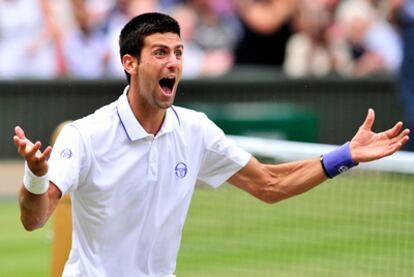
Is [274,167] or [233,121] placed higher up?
[233,121]

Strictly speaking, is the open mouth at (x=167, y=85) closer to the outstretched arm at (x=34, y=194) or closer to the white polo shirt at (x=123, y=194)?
the white polo shirt at (x=123, y=194)

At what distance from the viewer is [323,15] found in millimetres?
22406

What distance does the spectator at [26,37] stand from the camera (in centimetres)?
1892

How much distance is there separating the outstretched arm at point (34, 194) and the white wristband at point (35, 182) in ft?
0.05

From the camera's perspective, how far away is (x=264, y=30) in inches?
825

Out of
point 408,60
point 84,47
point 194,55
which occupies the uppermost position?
point 194,55

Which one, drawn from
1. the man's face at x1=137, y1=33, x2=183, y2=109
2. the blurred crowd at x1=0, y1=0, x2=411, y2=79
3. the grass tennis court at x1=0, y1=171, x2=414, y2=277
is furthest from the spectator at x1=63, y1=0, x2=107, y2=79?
the man's face at x1=137, y1=33, x2=183, y2=109

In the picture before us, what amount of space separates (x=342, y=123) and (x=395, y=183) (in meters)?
8.38

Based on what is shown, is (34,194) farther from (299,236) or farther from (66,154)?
(299,236)

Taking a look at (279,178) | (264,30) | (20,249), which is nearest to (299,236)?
(20,249)

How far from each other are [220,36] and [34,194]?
46.6 ft

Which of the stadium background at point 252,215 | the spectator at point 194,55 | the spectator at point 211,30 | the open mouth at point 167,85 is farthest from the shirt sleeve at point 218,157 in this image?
the spectator at point 211,30

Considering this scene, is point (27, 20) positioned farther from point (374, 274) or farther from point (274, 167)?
point (274, 167)

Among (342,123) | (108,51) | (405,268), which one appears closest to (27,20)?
(108,51)
